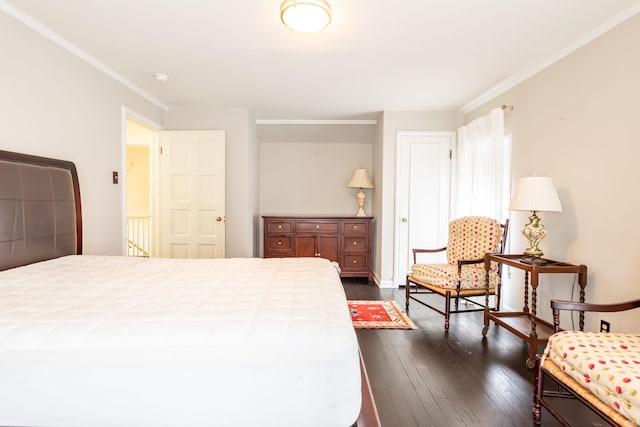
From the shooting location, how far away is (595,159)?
220 centimetres

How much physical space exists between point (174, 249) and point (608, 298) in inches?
163

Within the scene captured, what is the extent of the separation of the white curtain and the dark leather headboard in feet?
12.1

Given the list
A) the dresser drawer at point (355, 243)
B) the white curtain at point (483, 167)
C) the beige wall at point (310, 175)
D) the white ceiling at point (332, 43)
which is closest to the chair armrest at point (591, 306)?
the white curtain at point (483, 167)

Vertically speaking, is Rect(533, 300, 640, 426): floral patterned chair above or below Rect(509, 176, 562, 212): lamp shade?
below

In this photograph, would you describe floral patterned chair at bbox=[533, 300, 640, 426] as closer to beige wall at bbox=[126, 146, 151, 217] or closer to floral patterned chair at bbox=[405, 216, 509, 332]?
floral patterned chair at bbox=[405, 216, 509, 332]

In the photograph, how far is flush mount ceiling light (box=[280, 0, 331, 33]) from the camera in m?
1.85

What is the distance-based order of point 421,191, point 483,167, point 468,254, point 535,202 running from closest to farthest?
point 535,202 → point 468,254 → point 483,167 → point 421,191

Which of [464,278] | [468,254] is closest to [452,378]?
[464,278]

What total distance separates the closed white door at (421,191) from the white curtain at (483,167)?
0.72ft

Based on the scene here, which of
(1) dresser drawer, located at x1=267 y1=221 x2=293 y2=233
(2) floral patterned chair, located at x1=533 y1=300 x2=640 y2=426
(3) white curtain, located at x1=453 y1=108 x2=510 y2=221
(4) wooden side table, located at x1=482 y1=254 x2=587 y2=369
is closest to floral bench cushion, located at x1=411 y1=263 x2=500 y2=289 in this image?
(4) wooden side table, located at x1=482 y1=254 x2=587 y2=369

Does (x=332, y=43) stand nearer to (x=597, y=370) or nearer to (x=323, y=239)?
(x=597, y=370)

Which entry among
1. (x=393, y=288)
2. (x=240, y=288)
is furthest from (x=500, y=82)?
(x=240, y=288)

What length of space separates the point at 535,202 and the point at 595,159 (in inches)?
18.4

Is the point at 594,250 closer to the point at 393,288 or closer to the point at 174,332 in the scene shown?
the point at 393,288
